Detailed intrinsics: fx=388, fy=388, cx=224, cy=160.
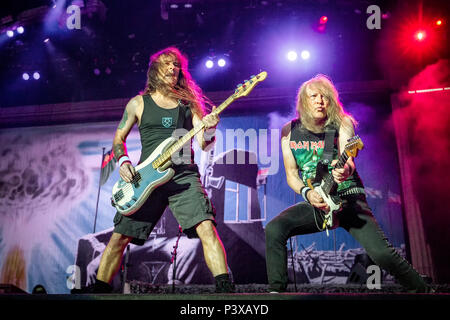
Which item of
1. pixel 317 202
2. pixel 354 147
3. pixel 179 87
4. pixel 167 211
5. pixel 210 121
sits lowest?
pixel 317 202

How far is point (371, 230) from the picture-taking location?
3053 millimetres

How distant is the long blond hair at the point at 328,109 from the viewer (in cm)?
356

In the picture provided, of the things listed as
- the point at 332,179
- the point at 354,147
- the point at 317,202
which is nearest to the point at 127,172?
the point at 317,202

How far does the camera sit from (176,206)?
337 cm

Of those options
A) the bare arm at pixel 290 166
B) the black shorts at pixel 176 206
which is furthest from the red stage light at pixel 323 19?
the black shorts at pixel 176 206

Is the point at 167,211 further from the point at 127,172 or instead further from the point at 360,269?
the point at 127,172

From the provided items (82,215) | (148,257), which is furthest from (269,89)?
(82,215)

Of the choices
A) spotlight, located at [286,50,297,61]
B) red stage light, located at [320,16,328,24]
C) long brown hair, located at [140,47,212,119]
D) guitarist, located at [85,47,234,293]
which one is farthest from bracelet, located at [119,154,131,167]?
red stage light, located at [320,16,328,24]

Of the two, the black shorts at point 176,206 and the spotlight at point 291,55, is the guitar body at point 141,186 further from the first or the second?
the spotlight at point 291,55

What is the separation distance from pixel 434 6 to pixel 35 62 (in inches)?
294

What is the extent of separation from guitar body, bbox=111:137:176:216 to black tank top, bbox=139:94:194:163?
188 millimetres

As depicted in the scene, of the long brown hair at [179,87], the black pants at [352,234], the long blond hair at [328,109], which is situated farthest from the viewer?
the long brown hair at [179,87]

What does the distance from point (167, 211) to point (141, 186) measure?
3808 mm

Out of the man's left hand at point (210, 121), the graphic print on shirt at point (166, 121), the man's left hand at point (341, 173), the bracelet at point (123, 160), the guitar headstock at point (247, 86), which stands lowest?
the man's left hand at point (341, 173)
